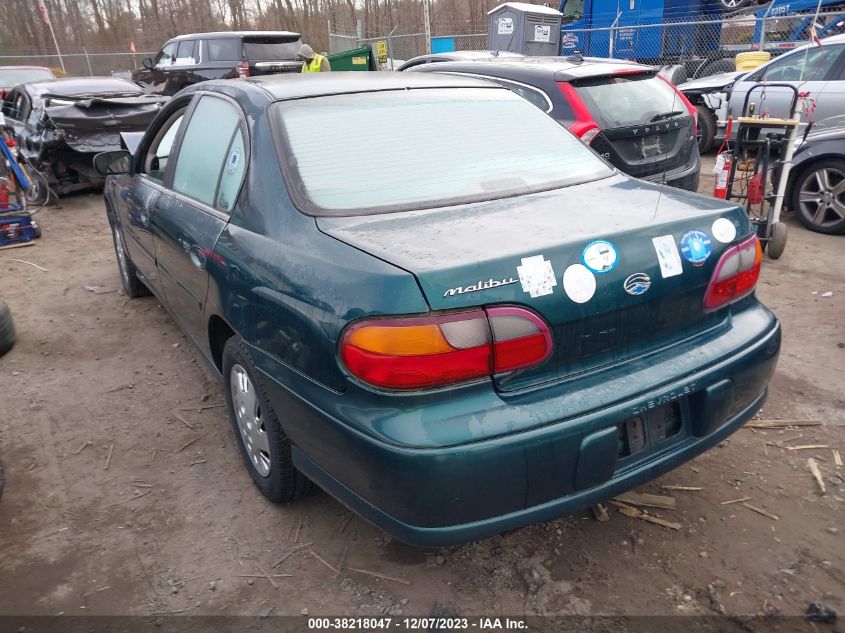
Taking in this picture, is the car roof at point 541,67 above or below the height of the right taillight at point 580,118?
above

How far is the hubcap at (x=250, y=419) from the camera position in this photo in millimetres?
2627

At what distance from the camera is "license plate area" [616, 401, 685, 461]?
206cm

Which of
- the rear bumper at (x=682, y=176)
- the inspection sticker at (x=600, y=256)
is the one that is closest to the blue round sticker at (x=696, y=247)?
the inspection sticker at (x=600, y=256)

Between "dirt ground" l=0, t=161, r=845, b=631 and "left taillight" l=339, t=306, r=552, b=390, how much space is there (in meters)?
0.93

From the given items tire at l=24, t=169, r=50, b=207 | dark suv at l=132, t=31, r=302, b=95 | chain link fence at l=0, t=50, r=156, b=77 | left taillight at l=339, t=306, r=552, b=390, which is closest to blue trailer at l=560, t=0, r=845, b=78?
dark suv at l=132, t=31, r=302, b=95

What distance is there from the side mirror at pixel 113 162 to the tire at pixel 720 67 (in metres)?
12.5

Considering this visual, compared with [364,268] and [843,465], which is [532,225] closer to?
[364,268]

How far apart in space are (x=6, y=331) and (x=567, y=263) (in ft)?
13.5

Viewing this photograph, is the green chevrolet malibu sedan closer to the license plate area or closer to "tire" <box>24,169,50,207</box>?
the license plate area

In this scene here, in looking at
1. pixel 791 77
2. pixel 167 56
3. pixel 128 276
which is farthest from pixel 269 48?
pixel 791 77

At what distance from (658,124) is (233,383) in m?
4.25

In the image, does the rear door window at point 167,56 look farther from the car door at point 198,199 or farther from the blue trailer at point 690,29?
the car door at point 198,199

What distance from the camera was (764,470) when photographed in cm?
287

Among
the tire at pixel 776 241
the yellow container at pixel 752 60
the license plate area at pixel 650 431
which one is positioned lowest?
the tire at pixel 776 241
